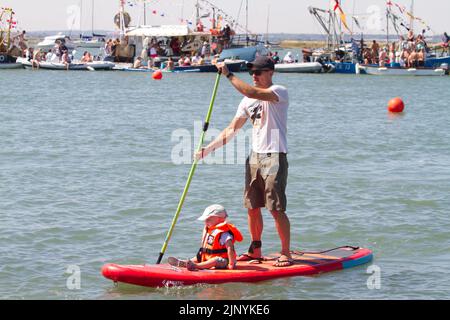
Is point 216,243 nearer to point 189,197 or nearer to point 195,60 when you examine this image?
point 189,197

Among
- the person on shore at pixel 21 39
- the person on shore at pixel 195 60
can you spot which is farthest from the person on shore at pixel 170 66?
the person on shore at pixel 21 39

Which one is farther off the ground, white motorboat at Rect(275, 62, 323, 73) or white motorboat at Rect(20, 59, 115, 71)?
white motorboat at Rect(275, 62, 323, 73)

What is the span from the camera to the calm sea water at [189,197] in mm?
9781

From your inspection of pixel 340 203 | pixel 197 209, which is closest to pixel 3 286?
pixel 197 209

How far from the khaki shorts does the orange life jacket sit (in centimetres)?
39

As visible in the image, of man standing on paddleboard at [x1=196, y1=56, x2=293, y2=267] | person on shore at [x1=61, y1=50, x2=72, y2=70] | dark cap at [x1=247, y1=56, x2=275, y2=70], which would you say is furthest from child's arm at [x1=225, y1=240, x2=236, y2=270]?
person on shore at [x1=61, y1=50, x2=72, y2=70]

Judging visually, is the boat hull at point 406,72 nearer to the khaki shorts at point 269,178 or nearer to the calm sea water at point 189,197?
the calm sea water at point 189,197

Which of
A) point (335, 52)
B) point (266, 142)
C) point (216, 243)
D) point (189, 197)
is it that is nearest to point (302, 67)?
point (335, 52)

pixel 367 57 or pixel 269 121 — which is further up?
pixel 269 121

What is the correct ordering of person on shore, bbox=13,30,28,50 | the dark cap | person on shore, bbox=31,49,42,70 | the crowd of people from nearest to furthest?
the dark cap → the crowd of people → person on shore, bbox=31,49,42,70 → person on shore, bbox=13,30,28,50

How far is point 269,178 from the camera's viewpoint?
9.24 meters

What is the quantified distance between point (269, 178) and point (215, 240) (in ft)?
2.59

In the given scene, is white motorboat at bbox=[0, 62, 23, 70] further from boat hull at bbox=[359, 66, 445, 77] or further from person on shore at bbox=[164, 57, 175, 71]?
boat hull at bbox=[359, 66, 445, 77]

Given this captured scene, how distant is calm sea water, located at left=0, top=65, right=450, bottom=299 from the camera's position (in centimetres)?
978
